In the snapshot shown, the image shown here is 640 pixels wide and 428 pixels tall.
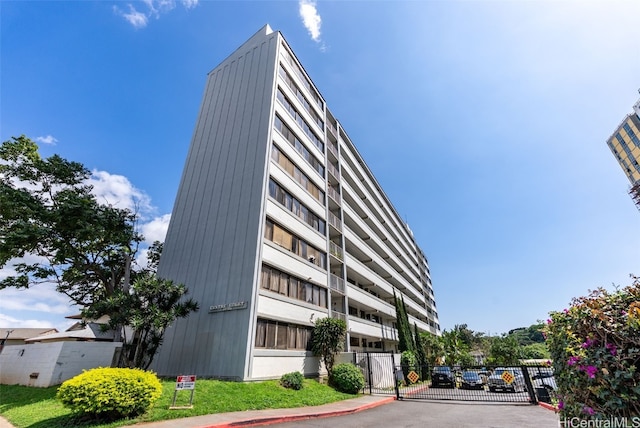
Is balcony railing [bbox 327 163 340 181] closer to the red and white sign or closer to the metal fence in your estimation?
the metal fence

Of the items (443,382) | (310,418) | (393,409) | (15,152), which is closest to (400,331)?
(443,382)

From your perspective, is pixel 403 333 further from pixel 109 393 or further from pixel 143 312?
pixel 109 393

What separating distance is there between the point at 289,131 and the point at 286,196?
5.59m

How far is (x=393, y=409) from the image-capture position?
13547 mm

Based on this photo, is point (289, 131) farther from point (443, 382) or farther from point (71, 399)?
point (443, 382)

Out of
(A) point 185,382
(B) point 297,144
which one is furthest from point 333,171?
(A) point 185,382

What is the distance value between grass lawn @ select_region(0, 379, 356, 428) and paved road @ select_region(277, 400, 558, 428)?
2.33m

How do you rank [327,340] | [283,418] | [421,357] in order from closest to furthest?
[283,418] < [327,340] < [421,357]

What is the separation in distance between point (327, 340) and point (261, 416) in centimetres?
897

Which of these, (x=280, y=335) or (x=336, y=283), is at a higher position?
(x=336, y=283)

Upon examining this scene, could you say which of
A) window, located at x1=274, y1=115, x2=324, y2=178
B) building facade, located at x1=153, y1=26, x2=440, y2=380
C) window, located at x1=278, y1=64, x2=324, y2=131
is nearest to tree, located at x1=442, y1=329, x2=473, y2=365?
building facade, located at x1=153, y1=26, x2=440, y2=380

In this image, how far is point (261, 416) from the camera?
32.6 ft

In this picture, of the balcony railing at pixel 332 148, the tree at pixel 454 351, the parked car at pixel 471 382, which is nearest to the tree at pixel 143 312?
the balcony railing at pixel 332 148

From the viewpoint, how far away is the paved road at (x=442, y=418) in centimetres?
992
